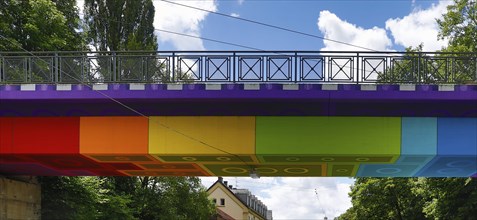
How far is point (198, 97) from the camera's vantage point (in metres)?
13.4

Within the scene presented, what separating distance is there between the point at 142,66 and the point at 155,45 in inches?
1138

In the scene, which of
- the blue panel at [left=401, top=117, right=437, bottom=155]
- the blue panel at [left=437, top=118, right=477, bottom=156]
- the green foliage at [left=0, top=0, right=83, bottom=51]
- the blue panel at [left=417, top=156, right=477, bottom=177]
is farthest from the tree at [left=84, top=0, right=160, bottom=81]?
the blue panel at [left=437, top=118, right=477, bottom=156]

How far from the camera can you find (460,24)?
33719 millimetres

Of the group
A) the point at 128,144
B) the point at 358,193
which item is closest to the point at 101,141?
the point at 128,144

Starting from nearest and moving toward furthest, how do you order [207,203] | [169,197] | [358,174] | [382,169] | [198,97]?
[198,97], [382,169], [358,174], [169,197], [207,203]

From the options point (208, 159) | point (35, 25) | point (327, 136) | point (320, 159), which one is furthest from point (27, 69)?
point (35, 25)

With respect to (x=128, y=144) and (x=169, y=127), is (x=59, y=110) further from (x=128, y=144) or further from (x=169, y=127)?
(x=169, y=127)

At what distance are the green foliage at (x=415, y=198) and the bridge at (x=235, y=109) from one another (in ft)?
50.7

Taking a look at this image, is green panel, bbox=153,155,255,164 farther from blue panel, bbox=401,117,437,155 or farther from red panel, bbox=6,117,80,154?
blue panel, bbox=401,117,437,155

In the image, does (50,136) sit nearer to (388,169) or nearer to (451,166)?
(388,169)

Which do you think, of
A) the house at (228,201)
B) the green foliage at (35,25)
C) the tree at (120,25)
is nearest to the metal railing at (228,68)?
the green foliage at (35,25)

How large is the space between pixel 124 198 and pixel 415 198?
2481 centimetres

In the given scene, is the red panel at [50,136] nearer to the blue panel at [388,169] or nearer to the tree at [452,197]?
the blue panel at [388,169]

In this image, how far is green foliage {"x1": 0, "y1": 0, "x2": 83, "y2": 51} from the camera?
2639cm
